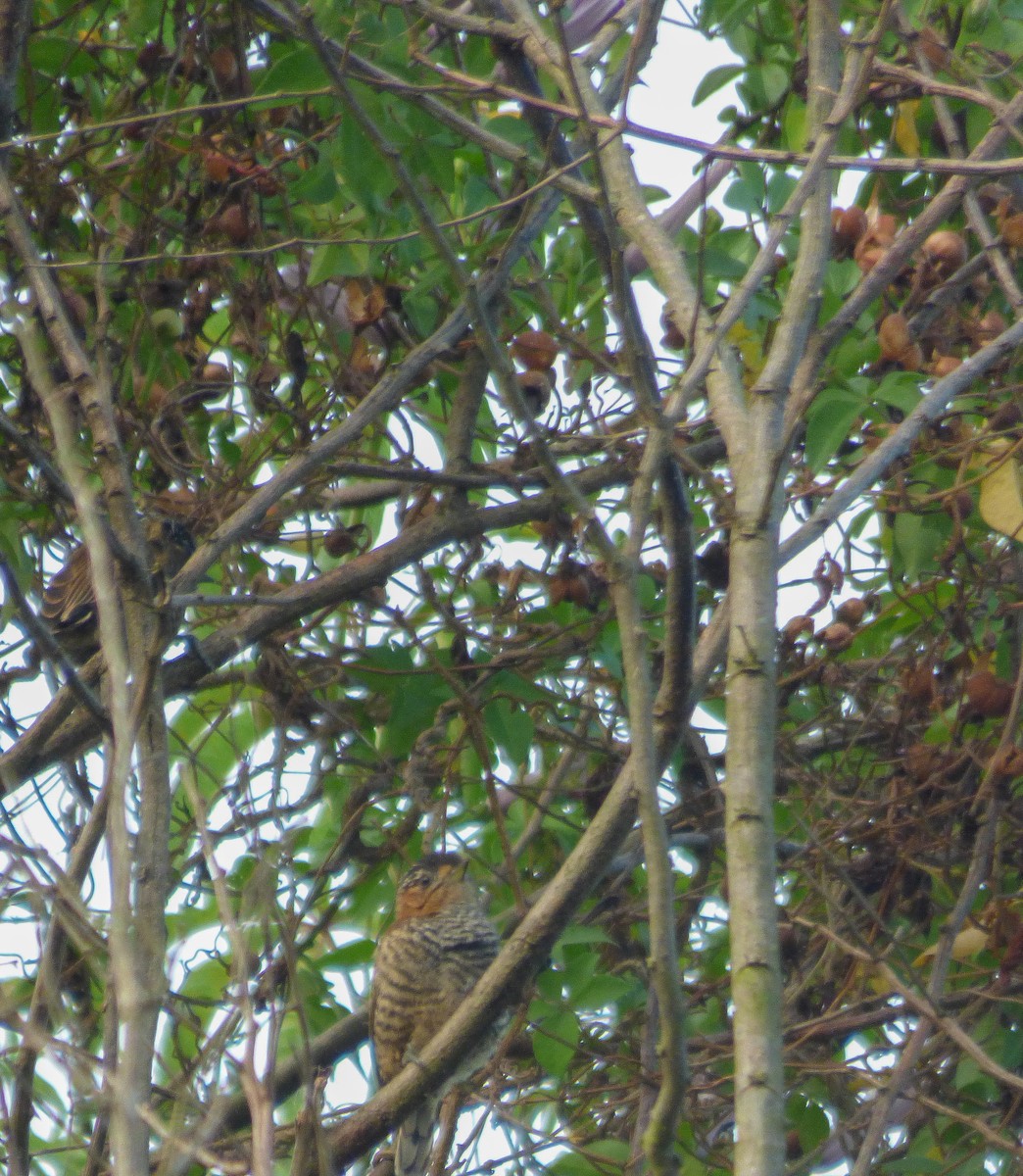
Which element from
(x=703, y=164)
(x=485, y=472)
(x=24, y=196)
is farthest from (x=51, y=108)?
(x=703, y=164)

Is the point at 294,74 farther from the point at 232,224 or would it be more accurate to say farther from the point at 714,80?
the point at 714,80

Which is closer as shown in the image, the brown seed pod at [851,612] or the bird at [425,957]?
the brown seed pod at [851,612]

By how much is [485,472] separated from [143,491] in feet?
3.10

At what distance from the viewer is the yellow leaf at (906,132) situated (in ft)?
13.2

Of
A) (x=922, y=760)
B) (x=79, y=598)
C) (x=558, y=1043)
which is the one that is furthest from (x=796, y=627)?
(x=79, y=598)

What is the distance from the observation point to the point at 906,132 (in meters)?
4.03

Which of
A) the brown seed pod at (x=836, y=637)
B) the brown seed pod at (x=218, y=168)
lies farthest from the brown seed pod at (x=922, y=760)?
the brown seed pod at (x=218, y=168)

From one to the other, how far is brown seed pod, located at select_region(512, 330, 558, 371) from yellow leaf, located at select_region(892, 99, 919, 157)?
1.08m

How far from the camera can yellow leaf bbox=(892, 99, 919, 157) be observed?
4020 millimetres

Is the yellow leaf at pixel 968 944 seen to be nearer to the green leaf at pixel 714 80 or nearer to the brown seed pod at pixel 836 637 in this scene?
the brown seed pod at pixel 836 637

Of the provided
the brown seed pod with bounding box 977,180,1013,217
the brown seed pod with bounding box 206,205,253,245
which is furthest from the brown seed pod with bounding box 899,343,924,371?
the brown seed pod with bounding box 206,205,253,245

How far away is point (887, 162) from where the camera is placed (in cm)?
254

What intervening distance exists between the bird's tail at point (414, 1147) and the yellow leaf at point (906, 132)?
9.03 feet

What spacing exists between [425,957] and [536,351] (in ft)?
7.14
